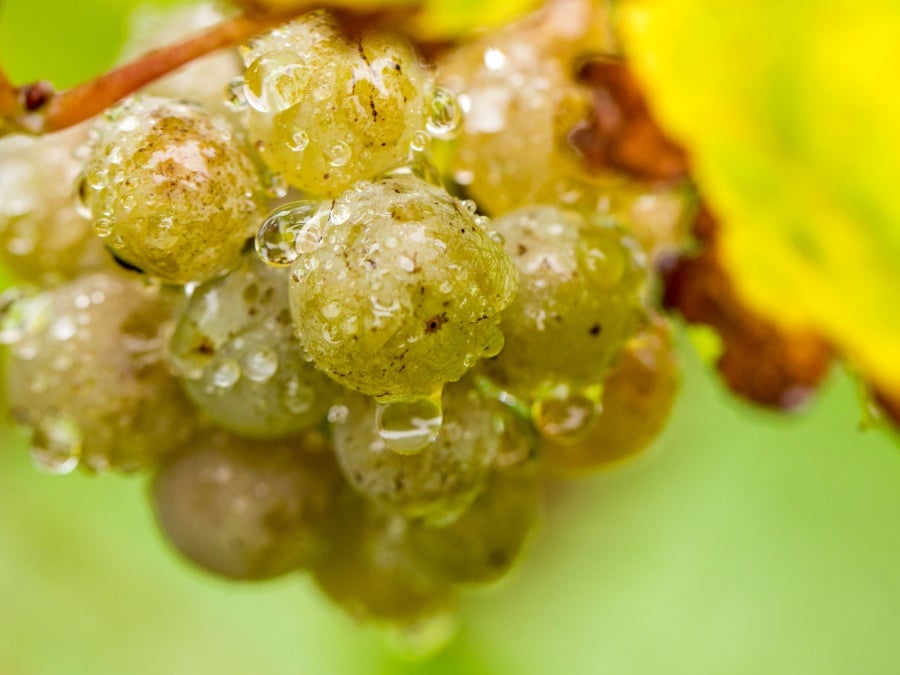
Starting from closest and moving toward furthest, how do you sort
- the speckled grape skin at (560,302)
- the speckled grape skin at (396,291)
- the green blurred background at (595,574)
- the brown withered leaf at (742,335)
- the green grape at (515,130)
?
1. the speckled grape skin at (396,291)
2. the speckled grape skin at (560,302)
3. the green grape at (515,130)
4. the brown withered leaf at (742,335)
5. the green blurred background at (595,574)

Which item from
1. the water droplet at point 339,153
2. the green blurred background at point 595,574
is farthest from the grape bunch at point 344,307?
the green blurred background at point 595,574

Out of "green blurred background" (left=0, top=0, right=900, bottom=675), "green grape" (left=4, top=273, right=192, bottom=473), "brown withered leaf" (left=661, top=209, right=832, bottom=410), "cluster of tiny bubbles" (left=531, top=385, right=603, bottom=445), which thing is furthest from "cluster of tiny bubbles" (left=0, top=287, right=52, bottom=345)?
"green blurred background" (left=0, top=0, right=900, bottom=675)

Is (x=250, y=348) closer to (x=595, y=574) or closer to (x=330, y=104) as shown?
(x=330, y=104)

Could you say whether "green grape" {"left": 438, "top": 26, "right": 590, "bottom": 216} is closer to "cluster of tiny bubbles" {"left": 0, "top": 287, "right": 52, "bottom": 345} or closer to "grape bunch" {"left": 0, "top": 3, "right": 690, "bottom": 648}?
"grape bunch" {"left": 0, "top": 3, "right": 690, "bottom": 648}

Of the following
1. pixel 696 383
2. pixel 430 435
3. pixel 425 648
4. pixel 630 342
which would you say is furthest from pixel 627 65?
pixel 696 383

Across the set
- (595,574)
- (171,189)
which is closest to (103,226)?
(171,189)

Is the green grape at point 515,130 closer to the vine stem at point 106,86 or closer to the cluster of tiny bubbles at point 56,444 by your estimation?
the vine stem at point 106,86
